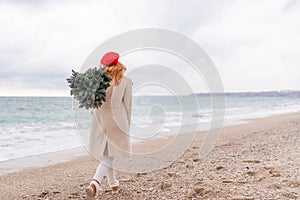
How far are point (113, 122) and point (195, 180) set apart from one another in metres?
1.38

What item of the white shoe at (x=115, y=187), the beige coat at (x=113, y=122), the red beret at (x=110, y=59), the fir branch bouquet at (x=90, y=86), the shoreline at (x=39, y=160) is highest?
the red beret at (x=110, y=59)

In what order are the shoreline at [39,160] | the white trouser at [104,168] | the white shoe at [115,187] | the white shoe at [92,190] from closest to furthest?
1. the white shoe at [92,190]
2. the white trouser at [104,168]
3. the white shoe at [115,187]
4. the shoreline at [39,160]

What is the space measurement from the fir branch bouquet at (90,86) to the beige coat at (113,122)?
8.2 inches

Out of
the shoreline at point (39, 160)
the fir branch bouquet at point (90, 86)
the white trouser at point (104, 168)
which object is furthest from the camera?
the shoreline at point (39, 160)

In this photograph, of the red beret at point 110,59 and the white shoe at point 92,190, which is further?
the red beret at point 110,59

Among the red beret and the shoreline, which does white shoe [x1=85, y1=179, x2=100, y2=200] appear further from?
the shoreline

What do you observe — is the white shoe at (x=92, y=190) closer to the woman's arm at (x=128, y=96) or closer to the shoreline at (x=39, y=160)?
the woman's arm at (x=128, y=96)

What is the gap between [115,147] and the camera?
374cm

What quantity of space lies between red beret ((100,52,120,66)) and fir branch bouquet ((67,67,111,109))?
0.26m

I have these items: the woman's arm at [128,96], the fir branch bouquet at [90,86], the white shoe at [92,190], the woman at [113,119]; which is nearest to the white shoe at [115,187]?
the woman at [113,119]

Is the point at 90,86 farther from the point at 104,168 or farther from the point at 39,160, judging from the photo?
the point at 39,160

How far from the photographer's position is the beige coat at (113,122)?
3719mm

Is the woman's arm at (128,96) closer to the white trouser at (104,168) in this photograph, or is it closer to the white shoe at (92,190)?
the white trouser at (104,168)

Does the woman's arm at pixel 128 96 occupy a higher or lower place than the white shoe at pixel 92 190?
higher
